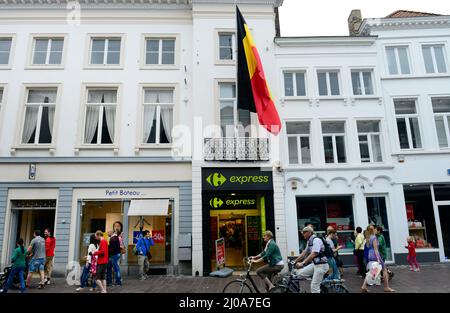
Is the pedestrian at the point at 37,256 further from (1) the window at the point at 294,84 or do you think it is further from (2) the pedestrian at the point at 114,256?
(1) the window at the point at 294,84

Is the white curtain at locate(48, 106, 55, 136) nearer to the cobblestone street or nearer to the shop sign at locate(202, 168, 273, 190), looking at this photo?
the cobblestone street

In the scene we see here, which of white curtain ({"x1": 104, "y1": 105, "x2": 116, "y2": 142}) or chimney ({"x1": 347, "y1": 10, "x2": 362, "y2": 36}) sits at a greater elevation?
chimney ({"x1": 347, "y1": 10, "x2": 362, "y2": 36})

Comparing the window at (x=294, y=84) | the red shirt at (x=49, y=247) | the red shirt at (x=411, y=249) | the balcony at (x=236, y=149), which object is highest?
the window at (x=294, y=84)

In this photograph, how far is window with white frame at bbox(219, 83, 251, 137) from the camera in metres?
14.3

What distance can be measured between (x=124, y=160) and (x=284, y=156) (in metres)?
7.27

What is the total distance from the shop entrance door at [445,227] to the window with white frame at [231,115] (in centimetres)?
964

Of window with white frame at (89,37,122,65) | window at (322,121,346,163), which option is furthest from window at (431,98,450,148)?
window with white frame at (89,37,122,65)

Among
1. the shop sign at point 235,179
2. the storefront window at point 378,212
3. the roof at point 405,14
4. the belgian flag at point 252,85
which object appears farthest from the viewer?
the roof at point 405,14

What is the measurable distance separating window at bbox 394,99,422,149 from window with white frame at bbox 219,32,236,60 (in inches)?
333

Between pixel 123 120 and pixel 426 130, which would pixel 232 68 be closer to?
pixel 123 120

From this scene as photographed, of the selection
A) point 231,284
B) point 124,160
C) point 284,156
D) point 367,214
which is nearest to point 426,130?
point 367,214

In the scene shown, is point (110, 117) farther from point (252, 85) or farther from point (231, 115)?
point (252, 85)

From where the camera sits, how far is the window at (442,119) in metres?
14.8

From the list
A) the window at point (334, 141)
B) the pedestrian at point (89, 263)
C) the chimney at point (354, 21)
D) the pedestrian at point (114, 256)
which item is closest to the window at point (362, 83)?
the window at point (334, 141)
